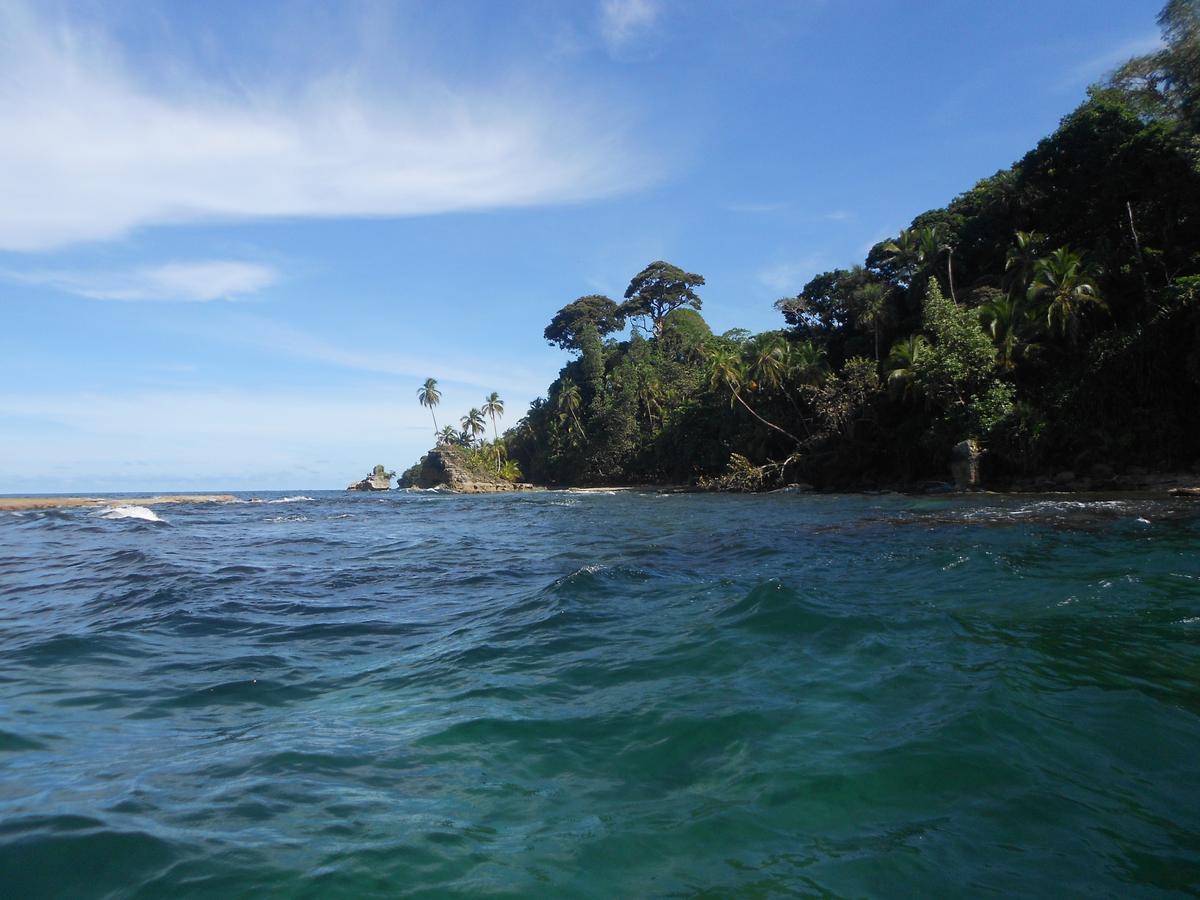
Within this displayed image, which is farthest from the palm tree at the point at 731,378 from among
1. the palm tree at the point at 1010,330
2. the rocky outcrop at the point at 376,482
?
the rocky outcrop at the point at 376,482

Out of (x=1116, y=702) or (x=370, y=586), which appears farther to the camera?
(x=370, y=586)

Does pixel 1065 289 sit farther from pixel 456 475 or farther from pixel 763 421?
pixel 456 475

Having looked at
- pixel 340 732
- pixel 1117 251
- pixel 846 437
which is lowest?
pixel 340 732

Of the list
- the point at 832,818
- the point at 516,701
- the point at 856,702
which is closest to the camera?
the point at 832,818

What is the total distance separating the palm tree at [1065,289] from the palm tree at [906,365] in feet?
17.5

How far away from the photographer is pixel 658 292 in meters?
80.1

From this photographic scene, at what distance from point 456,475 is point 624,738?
75447mm

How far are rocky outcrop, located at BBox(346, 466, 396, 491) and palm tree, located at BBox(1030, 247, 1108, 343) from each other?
91.4m

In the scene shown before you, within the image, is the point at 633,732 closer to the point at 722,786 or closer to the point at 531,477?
the point at 722,786

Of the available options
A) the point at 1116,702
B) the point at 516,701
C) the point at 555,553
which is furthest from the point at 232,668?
the point at 555,553

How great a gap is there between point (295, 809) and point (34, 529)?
27584 millimetres

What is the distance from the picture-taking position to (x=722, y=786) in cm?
376

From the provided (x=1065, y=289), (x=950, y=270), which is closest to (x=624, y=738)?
(x=1065, y=289)

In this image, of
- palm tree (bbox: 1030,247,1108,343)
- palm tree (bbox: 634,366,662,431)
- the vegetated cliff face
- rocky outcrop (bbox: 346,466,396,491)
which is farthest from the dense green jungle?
rocky outcrop (bbox: 346,466,396,491)
